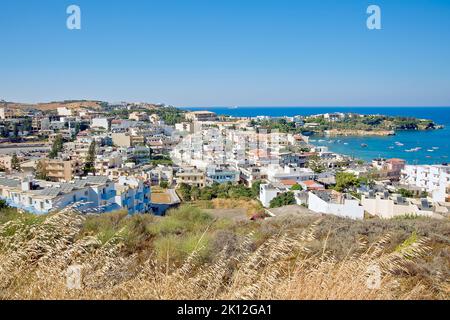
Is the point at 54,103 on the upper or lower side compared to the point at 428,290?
upper

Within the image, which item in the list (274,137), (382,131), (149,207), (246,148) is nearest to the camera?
Result: (149,207)

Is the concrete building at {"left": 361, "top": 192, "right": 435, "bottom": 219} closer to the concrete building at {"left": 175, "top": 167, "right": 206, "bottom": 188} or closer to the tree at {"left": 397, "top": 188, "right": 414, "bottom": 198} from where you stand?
the tree at {"left": 397, "top": 188, "right": 414, "bottom": 198}

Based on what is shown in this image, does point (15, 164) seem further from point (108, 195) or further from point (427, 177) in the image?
point (427, 177)

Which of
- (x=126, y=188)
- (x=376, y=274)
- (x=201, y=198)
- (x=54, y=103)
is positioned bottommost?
(x=201, y=198)

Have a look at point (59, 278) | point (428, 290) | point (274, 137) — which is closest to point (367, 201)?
point (428, 290)
